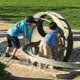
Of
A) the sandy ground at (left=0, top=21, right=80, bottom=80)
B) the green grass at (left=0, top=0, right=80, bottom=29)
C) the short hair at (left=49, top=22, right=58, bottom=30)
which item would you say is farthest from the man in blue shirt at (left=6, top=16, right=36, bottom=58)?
the green grass at (left=0, top=0, right=80, bottom=29)

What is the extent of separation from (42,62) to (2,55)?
222 centimetres

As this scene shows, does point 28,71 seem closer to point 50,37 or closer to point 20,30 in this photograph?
point 50,37

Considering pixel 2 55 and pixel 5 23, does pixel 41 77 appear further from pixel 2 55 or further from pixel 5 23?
pixel 5 23

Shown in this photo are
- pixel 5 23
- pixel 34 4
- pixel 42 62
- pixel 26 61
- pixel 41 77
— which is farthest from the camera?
pixel 34 4

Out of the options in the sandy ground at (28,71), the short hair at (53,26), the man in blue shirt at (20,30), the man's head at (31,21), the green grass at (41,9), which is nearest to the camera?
the sandy ground at (28,71)

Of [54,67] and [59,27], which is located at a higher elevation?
[59,27]

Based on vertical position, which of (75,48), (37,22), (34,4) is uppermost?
(37,22)

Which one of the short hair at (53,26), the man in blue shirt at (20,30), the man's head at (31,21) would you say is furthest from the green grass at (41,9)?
the short hair at (53,26)

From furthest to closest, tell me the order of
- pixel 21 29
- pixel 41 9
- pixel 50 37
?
pixel 41 9 < pixel 21 29 < pixel 50 37

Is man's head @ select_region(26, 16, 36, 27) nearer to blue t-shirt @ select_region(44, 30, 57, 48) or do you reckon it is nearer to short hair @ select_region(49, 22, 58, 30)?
short hair @ select_region(49, 22, 58, 30)

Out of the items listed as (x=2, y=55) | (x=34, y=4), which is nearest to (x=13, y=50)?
(x=2, y=55)

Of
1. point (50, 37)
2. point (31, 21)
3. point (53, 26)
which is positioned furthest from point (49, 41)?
point (31, 21)

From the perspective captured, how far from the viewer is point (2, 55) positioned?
49.4ft

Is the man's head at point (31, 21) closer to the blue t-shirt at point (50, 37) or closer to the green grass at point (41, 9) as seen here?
the blue t-shirt at point (50, 37)
